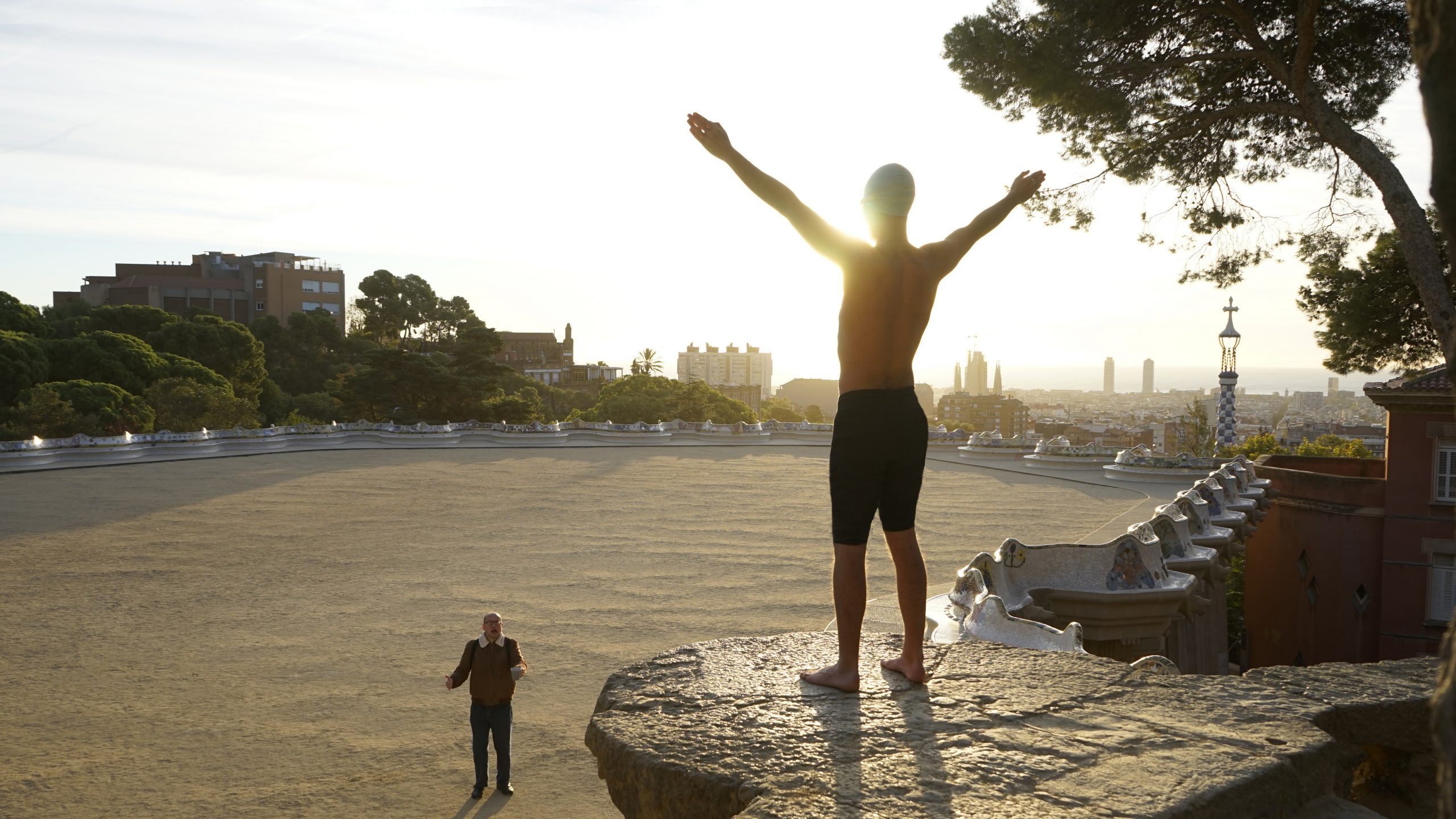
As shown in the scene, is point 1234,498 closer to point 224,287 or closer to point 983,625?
point 983,625

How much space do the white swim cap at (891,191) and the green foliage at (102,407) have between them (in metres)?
26.2

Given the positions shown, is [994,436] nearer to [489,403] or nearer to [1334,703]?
[489,403]

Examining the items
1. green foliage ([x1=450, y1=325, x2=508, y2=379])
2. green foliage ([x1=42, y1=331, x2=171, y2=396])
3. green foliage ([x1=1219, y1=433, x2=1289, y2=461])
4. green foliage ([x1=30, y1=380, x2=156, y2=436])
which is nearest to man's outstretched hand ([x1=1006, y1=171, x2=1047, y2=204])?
Answer: green foliage ([x1=1219, y1=433, x2=1289, y2=461])

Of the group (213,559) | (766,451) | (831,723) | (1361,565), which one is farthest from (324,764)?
(766,451)

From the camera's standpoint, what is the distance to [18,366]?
2614 centimetres

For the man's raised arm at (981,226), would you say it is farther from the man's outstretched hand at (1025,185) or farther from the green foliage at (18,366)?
the green foliage at (18,366)

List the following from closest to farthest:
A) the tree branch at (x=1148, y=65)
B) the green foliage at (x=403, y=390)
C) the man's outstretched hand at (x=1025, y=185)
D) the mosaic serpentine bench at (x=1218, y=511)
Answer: the man's outstretched hand at (x=1025, y=185) < the tree branch at (x=1148, y=65) < the mosaic serpentine bench at (x=1218, y=511) < the green foliage at (x=403, y=390)

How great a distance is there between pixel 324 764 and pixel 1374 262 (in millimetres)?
9938

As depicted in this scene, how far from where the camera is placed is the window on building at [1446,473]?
13695 mm

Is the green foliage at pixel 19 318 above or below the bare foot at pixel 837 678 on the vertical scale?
above

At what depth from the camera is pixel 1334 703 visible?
2824 millimetres

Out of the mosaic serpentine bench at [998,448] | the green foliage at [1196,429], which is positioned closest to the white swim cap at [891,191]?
the mosaic serpentine bench at [998,448]

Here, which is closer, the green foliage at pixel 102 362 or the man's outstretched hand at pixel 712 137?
the man's outstretched hand at pixel 712 137

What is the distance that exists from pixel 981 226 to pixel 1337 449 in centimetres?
2326
